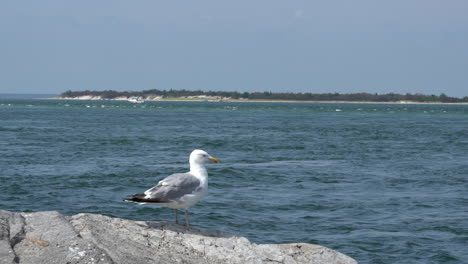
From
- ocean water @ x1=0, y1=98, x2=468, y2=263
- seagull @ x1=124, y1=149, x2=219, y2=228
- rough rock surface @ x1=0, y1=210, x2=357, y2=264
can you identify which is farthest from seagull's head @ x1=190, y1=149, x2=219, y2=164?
ocean water @ x1=0, y1=98, x2=468, y2=263

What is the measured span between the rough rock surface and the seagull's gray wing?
354 millimetres

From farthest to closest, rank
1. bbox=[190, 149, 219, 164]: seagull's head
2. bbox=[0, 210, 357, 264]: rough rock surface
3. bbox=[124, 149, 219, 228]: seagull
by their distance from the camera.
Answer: bbox=[190, 149, 219, 164]: seagull's head < bbox=[124, 149, 219, 228]: seagull < bbox=[0, 210, 357, 264]: rough rock surface

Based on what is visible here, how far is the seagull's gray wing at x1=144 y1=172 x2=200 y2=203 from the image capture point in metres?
8.13

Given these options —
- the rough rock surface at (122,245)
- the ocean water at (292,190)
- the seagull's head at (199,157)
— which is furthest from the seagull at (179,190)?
the ocean water at (292,190)

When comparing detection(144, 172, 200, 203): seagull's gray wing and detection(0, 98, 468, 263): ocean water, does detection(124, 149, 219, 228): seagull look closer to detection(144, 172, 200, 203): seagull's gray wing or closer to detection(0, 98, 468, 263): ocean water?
detection(144, 172, 200, 203): seagull's gray wing

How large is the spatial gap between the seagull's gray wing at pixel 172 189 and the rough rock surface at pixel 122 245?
0.35m

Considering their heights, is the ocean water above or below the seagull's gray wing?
below

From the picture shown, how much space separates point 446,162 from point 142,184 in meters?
14.0

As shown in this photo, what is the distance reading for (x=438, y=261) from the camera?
10.8 m

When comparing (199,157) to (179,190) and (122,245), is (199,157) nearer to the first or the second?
(179,190)

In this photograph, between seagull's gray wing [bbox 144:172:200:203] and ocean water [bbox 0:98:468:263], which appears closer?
seagull's gray wing [bbox 144:172:200:203]

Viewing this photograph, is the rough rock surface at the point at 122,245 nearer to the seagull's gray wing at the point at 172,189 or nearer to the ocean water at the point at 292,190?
the seagull's gray wing at the point at 172,189

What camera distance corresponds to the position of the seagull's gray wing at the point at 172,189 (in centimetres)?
813

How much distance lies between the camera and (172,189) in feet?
27.0
